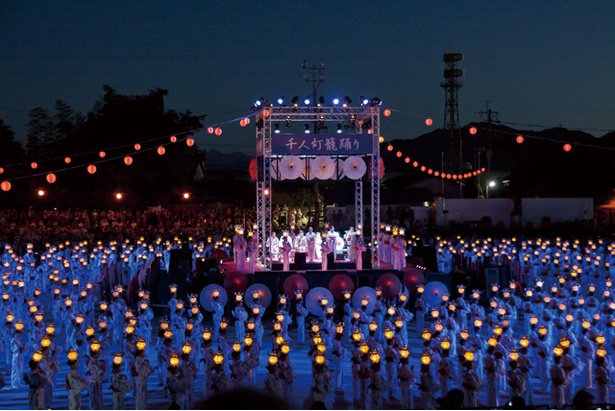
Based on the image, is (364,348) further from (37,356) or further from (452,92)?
(452,92)

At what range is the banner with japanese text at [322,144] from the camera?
16859mm

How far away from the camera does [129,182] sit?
103 ft

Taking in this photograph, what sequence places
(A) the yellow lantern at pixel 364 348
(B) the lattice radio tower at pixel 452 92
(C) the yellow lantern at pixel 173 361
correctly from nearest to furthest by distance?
(C) the yellow lantern at pixel 173 361 → (A) the yellow lantern at pixel 364 348 → (B) the lattice radio tower at pixel 452 92

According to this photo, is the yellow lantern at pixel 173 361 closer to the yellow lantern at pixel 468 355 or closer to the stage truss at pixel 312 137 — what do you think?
the yellow lantern at pixel 468 355

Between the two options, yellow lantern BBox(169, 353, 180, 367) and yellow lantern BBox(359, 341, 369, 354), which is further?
yellow lantern BBox(359, 341, 369, 354)

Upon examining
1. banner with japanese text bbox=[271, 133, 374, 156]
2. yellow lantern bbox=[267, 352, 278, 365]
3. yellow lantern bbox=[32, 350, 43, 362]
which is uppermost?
banner with japanese text bbox=[271, 133, 374, 156]

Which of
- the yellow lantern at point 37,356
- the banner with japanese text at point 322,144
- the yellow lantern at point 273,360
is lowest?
the yellow lantern at point 273,360

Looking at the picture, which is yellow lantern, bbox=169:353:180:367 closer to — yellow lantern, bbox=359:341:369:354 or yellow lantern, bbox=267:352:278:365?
yellow lantern, bbox=267:352:278:365

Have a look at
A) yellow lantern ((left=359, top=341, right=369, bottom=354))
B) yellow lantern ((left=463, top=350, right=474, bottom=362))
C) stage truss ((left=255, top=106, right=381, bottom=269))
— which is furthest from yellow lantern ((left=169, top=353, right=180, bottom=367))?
stage truss ((left=255, top=106, right=381, bottom=269))

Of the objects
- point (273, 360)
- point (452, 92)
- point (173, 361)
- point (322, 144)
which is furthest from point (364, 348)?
point (452, 92)

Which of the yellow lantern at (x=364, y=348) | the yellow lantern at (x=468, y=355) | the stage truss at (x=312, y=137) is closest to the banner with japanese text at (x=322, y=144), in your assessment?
the stage truss at (x=312, y=137)

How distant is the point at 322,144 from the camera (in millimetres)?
16844

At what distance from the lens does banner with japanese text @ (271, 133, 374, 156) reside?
1686 cm

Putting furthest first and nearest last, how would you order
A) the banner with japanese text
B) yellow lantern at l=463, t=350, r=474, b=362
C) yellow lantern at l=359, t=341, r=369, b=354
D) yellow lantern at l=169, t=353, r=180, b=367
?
the banner with japanese text < yellow lantern at l=359, t=341, r=369, b=354 < yellow lantern at l=463, t=350, r=474, b=362 < yellow lantern at l=169, t=353, r=180, b=367
